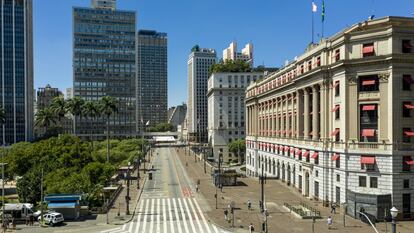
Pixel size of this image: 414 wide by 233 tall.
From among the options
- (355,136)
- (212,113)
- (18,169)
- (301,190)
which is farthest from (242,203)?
(212,113)

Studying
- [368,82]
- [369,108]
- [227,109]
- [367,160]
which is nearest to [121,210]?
[367,160]

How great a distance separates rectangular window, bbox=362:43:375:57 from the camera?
58141mm

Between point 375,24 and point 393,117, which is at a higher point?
point 375,24

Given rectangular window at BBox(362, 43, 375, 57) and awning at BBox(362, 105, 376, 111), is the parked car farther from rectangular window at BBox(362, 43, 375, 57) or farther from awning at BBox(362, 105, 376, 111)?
rectangular window at BBox(362, 43, 375, 57)

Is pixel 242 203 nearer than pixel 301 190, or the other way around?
pixel 242 203

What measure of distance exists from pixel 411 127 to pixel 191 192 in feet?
137

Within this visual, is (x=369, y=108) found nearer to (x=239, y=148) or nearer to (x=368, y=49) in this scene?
(x=368, y=49)

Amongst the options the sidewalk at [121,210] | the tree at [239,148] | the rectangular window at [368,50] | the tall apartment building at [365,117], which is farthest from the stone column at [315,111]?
the tree at [239,148]

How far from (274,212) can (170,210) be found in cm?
1560

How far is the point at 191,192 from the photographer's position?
82.4 metres

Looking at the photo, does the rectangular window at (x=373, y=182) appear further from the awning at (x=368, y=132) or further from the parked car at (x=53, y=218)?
the parked car at (x=53, y=218)

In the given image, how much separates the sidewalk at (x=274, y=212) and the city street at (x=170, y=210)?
2.07 m

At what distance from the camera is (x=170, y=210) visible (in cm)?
6450

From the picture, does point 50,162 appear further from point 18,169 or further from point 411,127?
point 411,127
